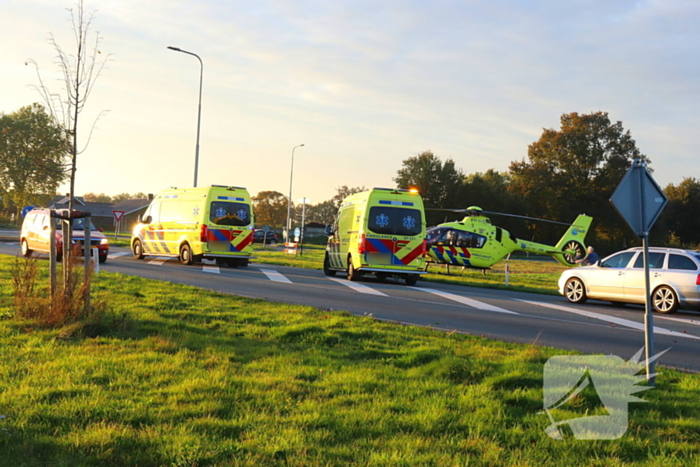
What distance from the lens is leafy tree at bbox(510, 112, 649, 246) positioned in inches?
2525

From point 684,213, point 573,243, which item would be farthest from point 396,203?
A: point 684,213

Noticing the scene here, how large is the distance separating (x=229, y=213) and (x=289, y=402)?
57.3ft

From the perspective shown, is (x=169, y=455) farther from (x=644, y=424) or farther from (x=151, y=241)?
(x=151, y=241)

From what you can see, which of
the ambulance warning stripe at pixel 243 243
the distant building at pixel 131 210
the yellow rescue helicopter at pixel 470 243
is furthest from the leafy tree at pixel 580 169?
the distant building at pixel 131 210

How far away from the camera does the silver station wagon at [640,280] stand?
14.9m

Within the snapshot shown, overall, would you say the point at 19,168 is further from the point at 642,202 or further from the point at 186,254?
the point at 642,202

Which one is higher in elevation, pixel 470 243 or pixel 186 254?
pixel 470 243

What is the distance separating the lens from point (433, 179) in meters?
68.8

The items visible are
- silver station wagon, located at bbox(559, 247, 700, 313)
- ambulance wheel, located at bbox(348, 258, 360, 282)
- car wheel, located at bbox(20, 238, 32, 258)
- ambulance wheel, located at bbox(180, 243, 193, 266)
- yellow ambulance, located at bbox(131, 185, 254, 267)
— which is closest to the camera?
silver station wagon, located at bbox(559, 247, 700, 313)

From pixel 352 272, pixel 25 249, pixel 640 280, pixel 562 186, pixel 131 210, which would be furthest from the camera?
pixel 131 210

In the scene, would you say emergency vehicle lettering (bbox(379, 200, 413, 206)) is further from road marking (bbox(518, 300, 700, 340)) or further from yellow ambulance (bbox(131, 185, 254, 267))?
yellow ambulance (bbox(131, 185, 254, 267))

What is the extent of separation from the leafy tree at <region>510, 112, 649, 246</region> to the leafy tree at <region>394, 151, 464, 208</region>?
6.89 m

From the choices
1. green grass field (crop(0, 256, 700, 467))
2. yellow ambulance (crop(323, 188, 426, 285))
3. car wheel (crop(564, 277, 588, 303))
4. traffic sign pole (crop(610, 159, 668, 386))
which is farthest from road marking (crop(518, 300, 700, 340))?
traffic sign pole (crop(610, 159, 668, 386))

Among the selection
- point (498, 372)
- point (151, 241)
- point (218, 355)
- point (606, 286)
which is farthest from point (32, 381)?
point (151, 241)
